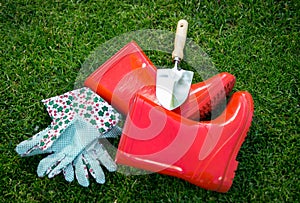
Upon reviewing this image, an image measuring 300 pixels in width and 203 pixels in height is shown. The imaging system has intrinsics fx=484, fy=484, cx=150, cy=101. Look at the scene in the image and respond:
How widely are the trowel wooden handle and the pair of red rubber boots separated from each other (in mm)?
154

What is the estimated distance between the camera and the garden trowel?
5.29 ft

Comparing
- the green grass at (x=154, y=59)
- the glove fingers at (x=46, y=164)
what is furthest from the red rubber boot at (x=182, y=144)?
the glove fingers at (x=46, y=164)

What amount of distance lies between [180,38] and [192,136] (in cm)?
38

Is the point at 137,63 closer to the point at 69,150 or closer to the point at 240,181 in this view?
the point at 69,150

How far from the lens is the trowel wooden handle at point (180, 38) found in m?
1.67

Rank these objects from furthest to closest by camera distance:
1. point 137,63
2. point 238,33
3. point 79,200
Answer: point 238,33 < point 137,63 < point 79,200

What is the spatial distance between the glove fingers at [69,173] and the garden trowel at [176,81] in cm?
37

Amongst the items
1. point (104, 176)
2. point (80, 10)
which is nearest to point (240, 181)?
point (104, 176)

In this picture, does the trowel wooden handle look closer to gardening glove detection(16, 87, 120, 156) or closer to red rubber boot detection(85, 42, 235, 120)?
red rubber boot detection(85, 42, 235, 120)

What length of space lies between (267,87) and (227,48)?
20 cm

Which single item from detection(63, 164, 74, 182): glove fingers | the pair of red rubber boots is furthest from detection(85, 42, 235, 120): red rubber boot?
detection(63, 164, 74, 182): glove fingers

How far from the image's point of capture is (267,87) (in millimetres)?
1722

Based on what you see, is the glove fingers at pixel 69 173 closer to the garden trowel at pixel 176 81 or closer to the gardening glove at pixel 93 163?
the gardening glove at pixel 93 163

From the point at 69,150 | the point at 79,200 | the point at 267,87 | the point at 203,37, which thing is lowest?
the point at 79,200
